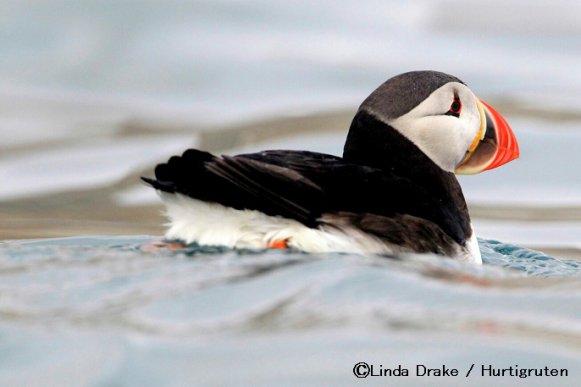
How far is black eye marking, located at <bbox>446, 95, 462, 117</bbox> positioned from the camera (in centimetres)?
511

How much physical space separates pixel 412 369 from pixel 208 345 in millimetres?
582

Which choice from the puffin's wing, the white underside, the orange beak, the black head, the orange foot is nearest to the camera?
the puffin's wing

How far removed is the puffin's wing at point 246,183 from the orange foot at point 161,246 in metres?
0.25

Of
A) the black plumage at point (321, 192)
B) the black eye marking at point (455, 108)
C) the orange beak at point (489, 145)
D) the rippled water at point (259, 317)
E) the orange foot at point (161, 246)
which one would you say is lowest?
the rippled water at point (259, 317)

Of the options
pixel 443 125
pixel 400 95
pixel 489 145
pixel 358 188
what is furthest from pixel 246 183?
pixel 489 145

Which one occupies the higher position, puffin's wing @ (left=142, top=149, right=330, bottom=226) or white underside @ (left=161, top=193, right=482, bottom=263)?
puffin's wing @ (left=142, top=149, right=330, bottom=226)

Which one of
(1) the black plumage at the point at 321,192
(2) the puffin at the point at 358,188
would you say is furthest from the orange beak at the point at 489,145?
(1) the black plumage at the point at 321,192

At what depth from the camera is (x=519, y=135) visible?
27.0 feet

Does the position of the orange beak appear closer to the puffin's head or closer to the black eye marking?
the puffin's head

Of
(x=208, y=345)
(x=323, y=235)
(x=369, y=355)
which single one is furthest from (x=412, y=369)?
(x=323, y=235)

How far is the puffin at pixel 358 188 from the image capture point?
440cm

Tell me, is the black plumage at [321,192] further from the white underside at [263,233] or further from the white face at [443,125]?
the white face at [443,125]

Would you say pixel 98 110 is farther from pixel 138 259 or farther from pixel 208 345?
pixel 208 345

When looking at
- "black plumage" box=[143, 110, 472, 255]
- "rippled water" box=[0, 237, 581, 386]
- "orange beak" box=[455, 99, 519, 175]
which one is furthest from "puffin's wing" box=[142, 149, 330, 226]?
"orange beak" box=[455, 99, 519, 175]
